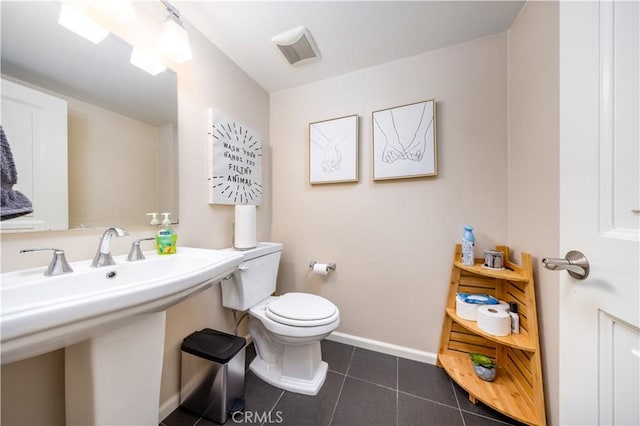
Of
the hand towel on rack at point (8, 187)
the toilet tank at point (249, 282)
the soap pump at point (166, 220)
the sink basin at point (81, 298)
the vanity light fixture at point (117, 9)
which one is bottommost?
the toilet tank at point (249, 282)

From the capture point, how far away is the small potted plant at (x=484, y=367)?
1.12 meters

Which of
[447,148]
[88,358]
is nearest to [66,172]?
[88,358]

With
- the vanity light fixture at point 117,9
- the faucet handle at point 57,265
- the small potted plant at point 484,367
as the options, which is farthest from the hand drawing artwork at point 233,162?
the small potted plant at point 484,367

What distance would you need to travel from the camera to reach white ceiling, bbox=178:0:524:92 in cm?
109

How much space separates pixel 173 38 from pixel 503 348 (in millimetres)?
2360

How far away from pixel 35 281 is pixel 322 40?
1.64 m

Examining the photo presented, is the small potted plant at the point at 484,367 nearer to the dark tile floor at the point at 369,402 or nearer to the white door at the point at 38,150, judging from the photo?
the dark tile floor at the point at 369,402

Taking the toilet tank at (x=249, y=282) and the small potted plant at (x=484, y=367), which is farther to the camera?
the toilet tank at (x=249, y=282)

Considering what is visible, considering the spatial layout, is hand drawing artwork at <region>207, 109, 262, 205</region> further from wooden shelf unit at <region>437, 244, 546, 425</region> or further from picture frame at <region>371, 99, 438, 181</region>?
wooden shelf unit at <region>437, 244, 546, 425</region>

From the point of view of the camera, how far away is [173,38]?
0.99 meters

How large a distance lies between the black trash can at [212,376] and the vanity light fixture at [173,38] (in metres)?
1.41

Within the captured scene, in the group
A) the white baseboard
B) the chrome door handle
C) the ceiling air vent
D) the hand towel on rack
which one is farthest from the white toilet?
the ceiling air vent

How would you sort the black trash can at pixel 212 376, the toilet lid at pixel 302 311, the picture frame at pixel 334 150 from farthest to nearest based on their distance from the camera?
1. the picture frame at pixel 334 150
2. the toilet lid at pixel 302 311
3. the black trash can at pixel 212 376

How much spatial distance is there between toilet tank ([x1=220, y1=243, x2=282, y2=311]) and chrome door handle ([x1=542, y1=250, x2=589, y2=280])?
3.88 ft
